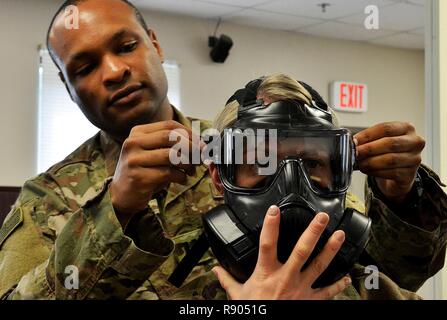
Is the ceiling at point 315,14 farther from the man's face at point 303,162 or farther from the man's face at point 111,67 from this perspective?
the man's face at point 303,162

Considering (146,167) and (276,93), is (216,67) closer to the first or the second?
(276,93)

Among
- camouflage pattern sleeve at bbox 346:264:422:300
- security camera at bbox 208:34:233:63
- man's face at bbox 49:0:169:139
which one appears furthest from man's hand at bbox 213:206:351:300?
security camera at bbox 208:34:233:63

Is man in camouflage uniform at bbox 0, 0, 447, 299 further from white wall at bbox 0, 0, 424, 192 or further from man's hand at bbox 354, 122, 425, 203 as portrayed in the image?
white wall at bbox 0, 0, 424, 192

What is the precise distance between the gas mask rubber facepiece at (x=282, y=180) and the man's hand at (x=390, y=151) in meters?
0.03

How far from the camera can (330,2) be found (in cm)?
327

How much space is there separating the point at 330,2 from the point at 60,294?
2826 mm

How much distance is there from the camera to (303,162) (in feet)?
2.56

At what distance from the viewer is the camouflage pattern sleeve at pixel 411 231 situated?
2.88 feet

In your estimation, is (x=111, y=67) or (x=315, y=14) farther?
(x=315, y=14)

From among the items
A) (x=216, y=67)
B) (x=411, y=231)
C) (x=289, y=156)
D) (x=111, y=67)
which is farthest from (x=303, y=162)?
(x=216, y=67)

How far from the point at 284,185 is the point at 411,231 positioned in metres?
0.25

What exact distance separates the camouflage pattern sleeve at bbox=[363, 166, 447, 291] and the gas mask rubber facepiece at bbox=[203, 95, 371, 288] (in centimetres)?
12
